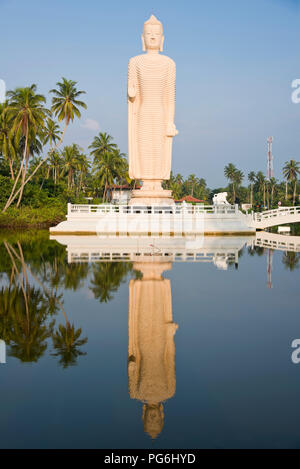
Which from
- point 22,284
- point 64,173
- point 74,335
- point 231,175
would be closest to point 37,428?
point 74,335

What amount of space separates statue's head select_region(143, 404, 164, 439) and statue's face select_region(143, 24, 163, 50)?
34762 mm

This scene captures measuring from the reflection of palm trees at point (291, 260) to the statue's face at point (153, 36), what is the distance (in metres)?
23.9

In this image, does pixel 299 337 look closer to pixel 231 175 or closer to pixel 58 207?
pixel 58 207

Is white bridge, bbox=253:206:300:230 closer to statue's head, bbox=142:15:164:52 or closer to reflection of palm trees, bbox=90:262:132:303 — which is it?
statue's head, bbox=142:15:164:52

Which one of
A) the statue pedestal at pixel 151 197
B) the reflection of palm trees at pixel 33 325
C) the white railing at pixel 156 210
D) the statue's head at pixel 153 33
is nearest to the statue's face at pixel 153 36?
the statue's head at pixel 153 33

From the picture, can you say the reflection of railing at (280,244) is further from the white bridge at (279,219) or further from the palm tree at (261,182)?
the palm tree at (261,182)

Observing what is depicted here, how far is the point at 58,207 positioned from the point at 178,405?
42118 millimetres

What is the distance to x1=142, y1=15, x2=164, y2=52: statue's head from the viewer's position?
112ft

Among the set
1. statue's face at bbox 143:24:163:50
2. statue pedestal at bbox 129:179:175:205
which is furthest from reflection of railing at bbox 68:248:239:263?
statue's face at bbox 143:24:163:50

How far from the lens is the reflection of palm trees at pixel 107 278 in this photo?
9.40 m

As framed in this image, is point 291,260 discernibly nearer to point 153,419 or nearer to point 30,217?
point 153,419

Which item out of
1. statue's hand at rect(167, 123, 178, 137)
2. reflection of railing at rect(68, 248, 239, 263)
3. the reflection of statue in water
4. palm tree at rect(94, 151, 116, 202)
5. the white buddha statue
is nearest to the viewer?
the reflection of statue in water

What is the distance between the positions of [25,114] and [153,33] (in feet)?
44.9
